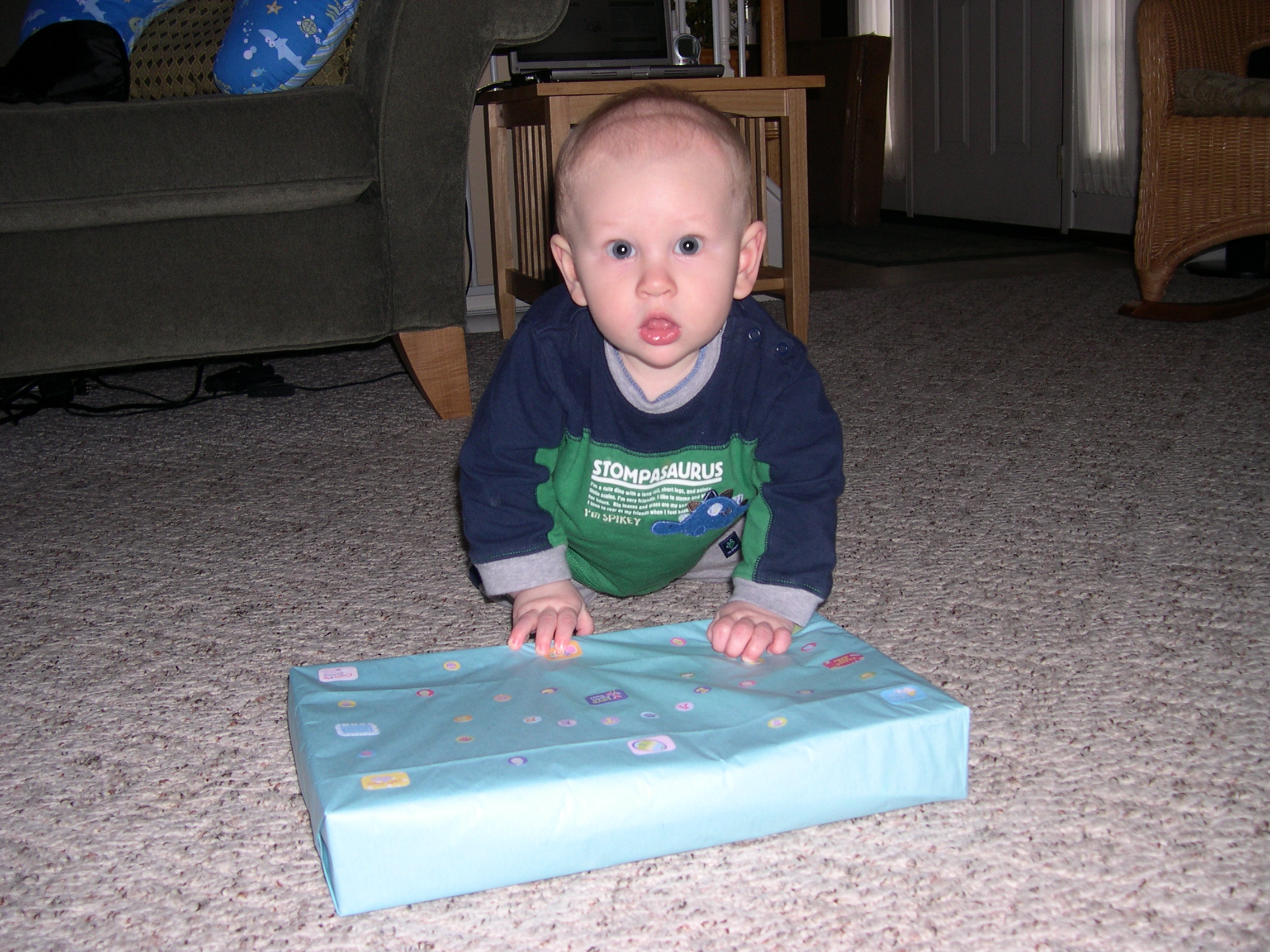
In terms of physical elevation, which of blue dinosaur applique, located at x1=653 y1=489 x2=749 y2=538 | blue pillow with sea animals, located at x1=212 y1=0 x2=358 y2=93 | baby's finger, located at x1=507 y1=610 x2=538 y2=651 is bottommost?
baby's finger, located at x1=507 y1=610 x2=538 y2=651

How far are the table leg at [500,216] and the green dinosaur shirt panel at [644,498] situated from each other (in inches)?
53.4

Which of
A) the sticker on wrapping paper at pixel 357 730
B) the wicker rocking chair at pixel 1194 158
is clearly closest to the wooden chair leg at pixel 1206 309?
the wicker rocking chair at pixel 1194 158

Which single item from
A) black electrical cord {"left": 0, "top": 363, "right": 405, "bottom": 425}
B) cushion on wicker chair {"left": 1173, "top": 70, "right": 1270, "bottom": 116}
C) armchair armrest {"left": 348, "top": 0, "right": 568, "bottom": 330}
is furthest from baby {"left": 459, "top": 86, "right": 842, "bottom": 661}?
cushion on wicker chair {"left": 1173, "top": 70, "right": 1270, "bottom": 116}

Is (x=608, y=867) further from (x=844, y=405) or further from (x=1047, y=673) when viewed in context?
(x=844, y=405)

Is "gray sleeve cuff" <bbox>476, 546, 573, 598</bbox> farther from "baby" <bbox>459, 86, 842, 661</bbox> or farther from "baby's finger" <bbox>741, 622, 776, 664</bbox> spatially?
"baby's finger" <bbox>741, 622, 776, 664</bbox>

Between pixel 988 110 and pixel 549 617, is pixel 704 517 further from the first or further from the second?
pixel 988 110

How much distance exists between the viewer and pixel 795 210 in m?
1.81

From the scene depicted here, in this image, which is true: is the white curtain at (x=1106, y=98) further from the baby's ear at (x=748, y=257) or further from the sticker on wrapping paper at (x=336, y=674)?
the sticker on wrapping paper at (x=336, y=674)

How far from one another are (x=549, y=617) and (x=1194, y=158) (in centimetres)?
165

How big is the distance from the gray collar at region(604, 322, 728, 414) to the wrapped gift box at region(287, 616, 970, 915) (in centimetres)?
A: 19

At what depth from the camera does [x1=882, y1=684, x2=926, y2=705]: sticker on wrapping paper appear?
57cm

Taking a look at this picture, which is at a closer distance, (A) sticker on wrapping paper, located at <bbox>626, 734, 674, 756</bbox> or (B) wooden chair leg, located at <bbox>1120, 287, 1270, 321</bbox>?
(A) sticker on wrapping paper, located at <bbox>626, 734, 674, 756</bbox>

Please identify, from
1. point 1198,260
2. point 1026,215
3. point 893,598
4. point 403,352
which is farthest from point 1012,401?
point 1026,215

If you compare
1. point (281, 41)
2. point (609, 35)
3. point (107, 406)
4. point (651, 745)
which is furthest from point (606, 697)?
point (609, 35)
